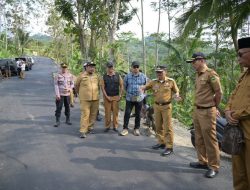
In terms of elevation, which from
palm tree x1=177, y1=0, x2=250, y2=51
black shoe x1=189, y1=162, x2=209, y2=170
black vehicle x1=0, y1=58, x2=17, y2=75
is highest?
palm tree x1=177, y1=0, x2=250, y2=51

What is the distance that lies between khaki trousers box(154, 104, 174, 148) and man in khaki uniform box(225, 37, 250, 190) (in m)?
3.20

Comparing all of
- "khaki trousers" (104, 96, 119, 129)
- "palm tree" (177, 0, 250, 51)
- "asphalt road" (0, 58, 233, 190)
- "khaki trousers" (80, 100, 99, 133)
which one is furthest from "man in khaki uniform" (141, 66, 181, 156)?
"palm tree" (177, 0, 250, 51)

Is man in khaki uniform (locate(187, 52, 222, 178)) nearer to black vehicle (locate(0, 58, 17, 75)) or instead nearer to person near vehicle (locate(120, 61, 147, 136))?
person near vehicle (locate(120, 61, 147, 136))

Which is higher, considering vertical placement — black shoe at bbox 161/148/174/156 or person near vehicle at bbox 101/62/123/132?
person near vehicle at bbox 101/62/123/132

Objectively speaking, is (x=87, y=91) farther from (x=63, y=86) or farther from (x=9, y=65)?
(x=9, y=65)

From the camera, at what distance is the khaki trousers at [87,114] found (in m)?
9.26

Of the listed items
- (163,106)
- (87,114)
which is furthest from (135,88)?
(163,106)

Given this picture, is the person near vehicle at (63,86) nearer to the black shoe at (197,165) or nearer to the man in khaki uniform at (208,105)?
the black shoe at (197,165)

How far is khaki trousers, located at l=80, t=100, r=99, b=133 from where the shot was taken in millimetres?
9258

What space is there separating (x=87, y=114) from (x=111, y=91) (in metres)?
0.84

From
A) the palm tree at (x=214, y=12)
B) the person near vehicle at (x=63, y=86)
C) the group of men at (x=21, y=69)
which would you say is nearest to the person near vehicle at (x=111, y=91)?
the person near vehicle at (x=63, y=86)

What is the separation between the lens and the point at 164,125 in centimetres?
782

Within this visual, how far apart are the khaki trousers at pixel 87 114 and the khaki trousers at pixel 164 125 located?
1.97 meters

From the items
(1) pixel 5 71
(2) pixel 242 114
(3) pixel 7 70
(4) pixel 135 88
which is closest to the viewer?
(2) pixel 242 114
